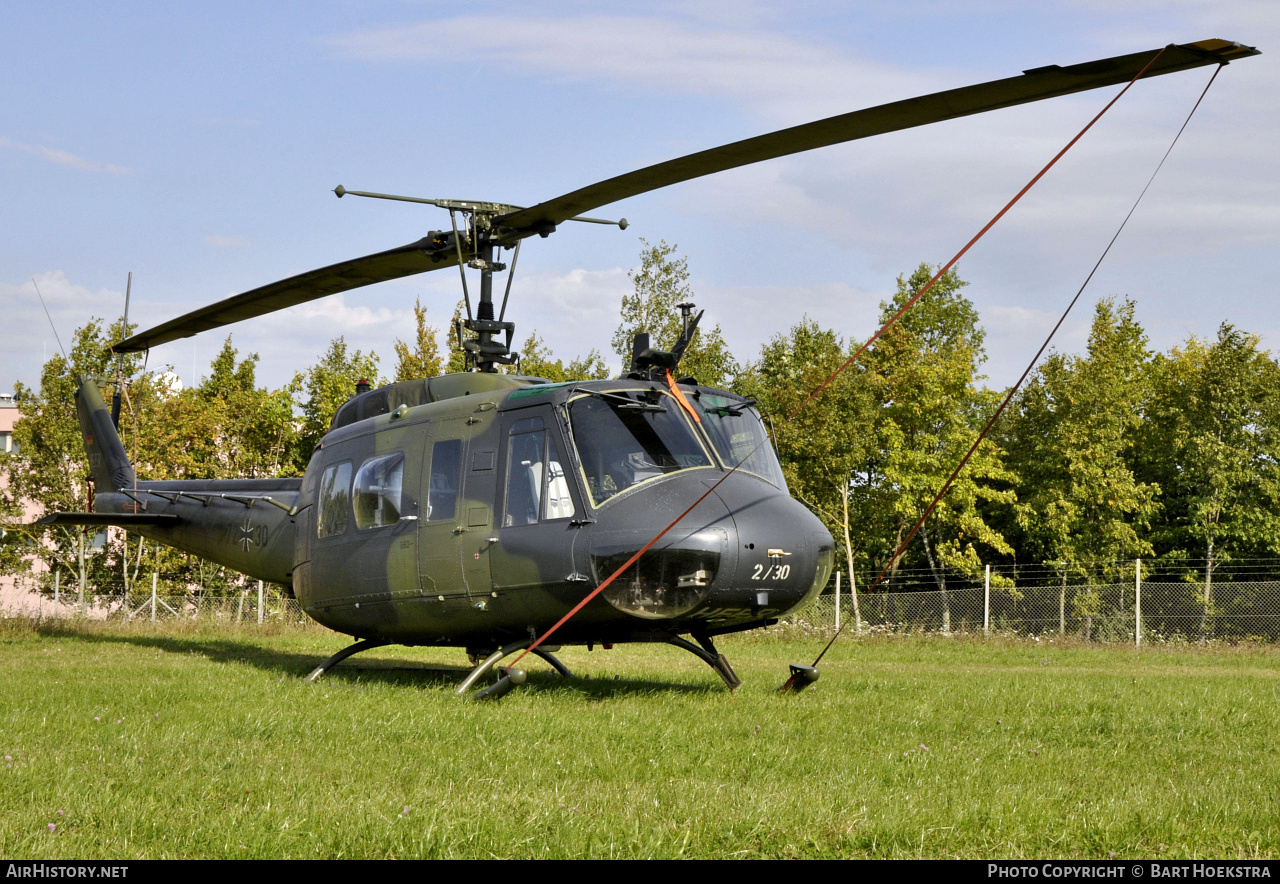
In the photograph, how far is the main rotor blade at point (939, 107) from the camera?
224 inches

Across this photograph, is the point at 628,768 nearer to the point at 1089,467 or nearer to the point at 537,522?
the point at 537,522

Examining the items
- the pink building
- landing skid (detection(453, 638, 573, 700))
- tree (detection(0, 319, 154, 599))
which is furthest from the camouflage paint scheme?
the pink building

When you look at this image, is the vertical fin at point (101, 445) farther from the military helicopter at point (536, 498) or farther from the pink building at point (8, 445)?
the pink building at point (8, 445)

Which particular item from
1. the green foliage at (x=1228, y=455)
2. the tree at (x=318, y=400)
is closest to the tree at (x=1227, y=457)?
the green foliage at (x=1228, y=455)

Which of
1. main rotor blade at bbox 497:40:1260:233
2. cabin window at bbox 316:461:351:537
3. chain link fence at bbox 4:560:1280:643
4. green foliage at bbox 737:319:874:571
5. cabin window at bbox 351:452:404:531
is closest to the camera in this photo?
main rotor blade at bbox 497:40:1260:233

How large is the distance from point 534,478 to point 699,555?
1636 millimetres

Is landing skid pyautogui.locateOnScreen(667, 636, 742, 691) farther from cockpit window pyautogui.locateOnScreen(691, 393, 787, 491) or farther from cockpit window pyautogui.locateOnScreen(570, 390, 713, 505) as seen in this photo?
cockpit window pyautogui.locateOnScreen(570, 390, 713, 505)

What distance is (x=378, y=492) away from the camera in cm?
1096

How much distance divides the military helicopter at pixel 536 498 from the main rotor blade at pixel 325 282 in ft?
0.08

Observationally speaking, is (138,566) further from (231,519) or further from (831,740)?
(831,740)

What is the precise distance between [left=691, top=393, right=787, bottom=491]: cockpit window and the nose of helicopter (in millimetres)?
610

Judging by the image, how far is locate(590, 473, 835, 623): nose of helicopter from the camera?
8836 mm

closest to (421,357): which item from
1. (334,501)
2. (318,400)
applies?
(318,400)

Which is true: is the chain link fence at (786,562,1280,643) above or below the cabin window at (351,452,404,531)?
below
